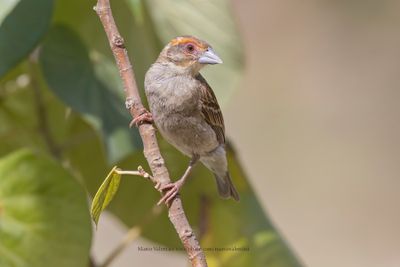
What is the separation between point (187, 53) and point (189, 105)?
0.18 m

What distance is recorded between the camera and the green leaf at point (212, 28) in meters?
2.57

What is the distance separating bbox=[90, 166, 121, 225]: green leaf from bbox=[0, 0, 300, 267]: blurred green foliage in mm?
487

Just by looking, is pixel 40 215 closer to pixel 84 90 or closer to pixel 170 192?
pixel 84 90

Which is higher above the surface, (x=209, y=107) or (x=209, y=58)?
(x=209, y=58)

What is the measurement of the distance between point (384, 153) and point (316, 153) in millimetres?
652

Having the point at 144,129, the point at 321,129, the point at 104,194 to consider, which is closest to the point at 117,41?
the point at 144,129

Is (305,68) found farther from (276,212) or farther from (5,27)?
(5,27)

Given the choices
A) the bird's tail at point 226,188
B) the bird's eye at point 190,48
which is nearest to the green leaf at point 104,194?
the bird's tail at point 226,188

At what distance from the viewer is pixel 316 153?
328 inches

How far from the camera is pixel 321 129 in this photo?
8578 millimetres

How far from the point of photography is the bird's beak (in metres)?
2.51

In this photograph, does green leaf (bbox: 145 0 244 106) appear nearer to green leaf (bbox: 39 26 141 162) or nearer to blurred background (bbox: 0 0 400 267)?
green leaf (bbox: 39 26 141 162)

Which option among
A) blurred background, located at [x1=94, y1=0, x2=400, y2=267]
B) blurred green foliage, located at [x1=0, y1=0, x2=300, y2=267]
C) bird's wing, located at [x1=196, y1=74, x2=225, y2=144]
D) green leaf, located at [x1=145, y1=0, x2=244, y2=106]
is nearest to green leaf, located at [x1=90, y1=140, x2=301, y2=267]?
blurred green foliage, located at [x1=0, y1=0, x2=300, y2=267]

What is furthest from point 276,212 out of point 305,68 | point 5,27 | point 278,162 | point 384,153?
point 5,27
